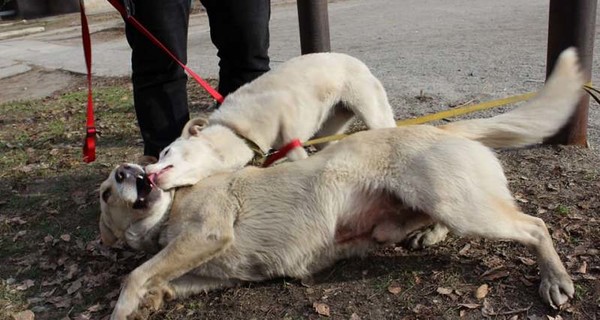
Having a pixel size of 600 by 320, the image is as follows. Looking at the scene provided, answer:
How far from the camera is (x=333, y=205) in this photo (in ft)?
9.25

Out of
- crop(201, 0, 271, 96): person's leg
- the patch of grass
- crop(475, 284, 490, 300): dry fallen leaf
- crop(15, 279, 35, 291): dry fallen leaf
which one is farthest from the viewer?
the patch of grass

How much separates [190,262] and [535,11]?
10.1 meters

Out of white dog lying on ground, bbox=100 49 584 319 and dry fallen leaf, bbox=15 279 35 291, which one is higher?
white dog lying on ground, bbox=100 49 584 319

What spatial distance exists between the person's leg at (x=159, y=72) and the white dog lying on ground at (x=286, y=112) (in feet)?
0.71

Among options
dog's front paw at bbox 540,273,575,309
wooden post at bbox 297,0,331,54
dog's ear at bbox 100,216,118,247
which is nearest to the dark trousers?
dog's ear at bbox 100,216,118,247

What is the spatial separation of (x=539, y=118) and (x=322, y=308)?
4.59ft

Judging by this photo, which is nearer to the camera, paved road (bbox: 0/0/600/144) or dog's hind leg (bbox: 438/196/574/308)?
dog's hind leg (bbox: 438/196/574/308)

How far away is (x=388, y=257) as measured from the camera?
117 inches

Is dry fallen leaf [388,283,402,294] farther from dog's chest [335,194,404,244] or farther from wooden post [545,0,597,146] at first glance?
wooden post [545,0,597,146]

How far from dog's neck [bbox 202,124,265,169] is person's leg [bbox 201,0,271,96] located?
693mm


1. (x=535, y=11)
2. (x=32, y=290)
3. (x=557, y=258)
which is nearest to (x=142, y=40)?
(x=32, y=290)

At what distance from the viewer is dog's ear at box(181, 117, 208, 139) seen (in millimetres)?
3643

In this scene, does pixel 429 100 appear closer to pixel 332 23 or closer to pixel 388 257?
pixel 388 257

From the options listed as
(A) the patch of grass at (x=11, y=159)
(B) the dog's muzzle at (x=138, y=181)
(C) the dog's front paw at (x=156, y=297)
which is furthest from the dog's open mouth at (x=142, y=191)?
(A) the patch of grass at (x=11, y=159)
